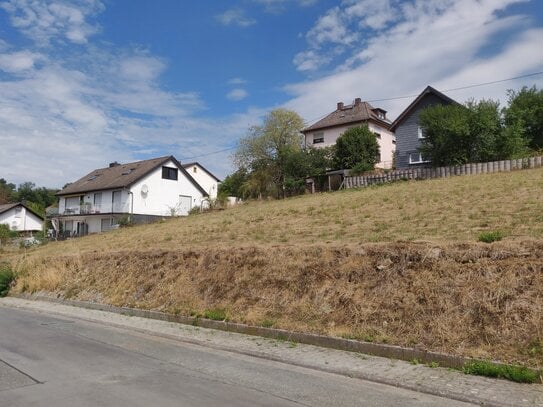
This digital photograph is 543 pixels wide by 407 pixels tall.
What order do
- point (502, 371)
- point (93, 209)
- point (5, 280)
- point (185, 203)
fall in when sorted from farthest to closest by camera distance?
point (185, 203) < point (93, 209) < point (5, 280) < point (502, 371)

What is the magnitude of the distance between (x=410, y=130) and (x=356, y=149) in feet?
17.6

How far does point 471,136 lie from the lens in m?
29.1

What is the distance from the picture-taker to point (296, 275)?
428 inches

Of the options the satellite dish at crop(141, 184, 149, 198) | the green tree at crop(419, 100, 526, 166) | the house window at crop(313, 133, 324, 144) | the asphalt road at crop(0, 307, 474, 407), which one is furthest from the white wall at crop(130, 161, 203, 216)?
the asphalt road at crop(0, 307, 474, 407)

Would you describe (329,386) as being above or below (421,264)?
below

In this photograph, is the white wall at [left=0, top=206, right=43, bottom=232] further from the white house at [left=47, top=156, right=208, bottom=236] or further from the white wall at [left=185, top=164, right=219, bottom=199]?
the white wall at [left=185, top=164, right=219, bottom=199]

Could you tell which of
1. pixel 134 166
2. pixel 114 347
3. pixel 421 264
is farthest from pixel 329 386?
pixel 134 166

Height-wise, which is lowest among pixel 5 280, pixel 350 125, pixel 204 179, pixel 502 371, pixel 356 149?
pixel 502 371

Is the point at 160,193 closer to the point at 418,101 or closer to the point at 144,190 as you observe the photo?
the point at 144,190

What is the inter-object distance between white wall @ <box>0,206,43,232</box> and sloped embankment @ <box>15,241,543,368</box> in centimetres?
6811

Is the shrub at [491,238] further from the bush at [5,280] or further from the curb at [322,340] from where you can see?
the bush at [5,280]

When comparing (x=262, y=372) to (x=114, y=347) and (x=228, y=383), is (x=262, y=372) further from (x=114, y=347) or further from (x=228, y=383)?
(x=114, y=347)

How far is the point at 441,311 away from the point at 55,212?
193 feet

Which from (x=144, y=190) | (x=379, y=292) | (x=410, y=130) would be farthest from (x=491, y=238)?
(x=144, y=190)
